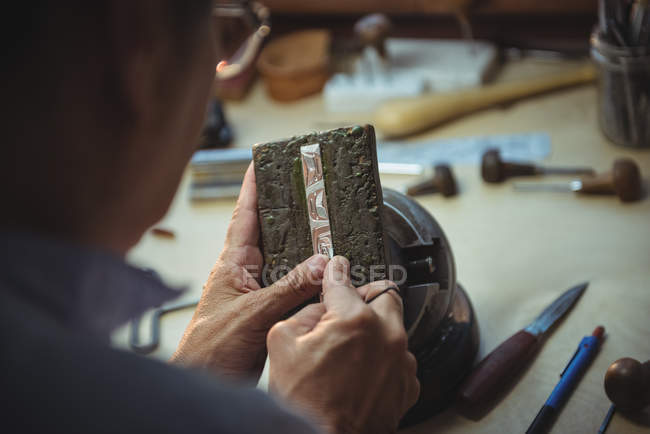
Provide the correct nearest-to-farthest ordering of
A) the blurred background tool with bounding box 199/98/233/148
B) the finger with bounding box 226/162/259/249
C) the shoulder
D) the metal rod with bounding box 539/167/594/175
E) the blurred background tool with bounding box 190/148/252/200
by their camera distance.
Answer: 1. the shoulder
2. the finger with bounding box 226/162/259/249
3. the metal rod with bounding box 539/167/594/175
4. the blurred background tool with bounding box 190/148/252/200
5. the blurred background tool with bounding box 199/98/233/148

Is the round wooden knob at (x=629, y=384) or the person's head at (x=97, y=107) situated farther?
the round wooden knob at (x=629, y=384)

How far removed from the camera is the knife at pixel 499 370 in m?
0.86

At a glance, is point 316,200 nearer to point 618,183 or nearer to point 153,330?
point 153,330

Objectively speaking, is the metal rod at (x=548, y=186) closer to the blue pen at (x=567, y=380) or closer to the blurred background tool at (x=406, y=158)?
the blurred background tool at (x=406, y=158)

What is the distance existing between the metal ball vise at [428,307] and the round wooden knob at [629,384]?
0.64 ft

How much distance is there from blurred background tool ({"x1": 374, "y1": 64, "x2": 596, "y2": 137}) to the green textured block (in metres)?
0.66

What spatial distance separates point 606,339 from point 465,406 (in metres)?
0.26

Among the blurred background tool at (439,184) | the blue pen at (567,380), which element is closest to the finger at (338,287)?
the blue pen at (567,380)

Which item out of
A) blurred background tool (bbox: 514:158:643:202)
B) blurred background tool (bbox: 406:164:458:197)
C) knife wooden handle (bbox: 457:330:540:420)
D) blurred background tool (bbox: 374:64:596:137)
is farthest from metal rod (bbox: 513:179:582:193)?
knife wooden handle (bbox: 457:330:540:420)

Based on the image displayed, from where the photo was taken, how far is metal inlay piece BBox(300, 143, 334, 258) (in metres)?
0.84

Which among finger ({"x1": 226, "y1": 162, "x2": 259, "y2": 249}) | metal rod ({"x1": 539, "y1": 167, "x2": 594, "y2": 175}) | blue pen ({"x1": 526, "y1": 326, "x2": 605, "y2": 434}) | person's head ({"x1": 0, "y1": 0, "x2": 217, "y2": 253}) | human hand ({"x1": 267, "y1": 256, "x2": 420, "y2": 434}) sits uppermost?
person's head ({"x1": 0, "y1": 0, "x2": 217, "y2": 253})

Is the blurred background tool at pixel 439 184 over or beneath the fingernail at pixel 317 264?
beneath

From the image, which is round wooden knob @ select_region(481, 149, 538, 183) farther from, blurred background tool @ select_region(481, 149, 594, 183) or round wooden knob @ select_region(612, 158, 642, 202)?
round wooden knob @ select_region(612, 158, 642, 202)

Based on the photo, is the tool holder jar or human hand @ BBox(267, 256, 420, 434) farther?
the tool holder jar
